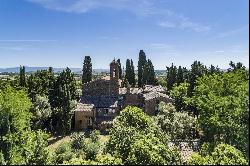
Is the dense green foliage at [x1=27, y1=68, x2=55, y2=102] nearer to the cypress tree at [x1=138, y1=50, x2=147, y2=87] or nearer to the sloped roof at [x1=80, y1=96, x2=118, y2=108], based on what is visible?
the sloped roof at [x1=80, y1=96, x2=118, y2=108]

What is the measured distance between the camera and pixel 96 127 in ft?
237

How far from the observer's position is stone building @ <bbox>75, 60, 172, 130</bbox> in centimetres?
7256

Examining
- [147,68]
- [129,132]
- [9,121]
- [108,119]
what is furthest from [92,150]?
[147,68]

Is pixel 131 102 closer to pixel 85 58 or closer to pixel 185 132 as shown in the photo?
pixel 185 132

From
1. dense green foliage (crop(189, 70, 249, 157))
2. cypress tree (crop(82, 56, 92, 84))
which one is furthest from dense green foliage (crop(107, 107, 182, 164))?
cypress tree (crop(82, 56, 92, 84))

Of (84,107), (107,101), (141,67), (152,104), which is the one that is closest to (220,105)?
(152,104)

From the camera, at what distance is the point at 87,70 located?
11250 centimetres

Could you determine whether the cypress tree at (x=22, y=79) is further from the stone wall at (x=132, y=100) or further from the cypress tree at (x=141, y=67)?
the cypress tree at (x=141, y=67)

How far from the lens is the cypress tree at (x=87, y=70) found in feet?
360

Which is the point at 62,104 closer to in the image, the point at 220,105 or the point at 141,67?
the point at 220,105

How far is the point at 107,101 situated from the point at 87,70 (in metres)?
36.7

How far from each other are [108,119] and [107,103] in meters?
4.43

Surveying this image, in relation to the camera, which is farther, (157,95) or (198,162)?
(157,95)

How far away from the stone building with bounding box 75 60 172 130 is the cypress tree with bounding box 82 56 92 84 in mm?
26686
